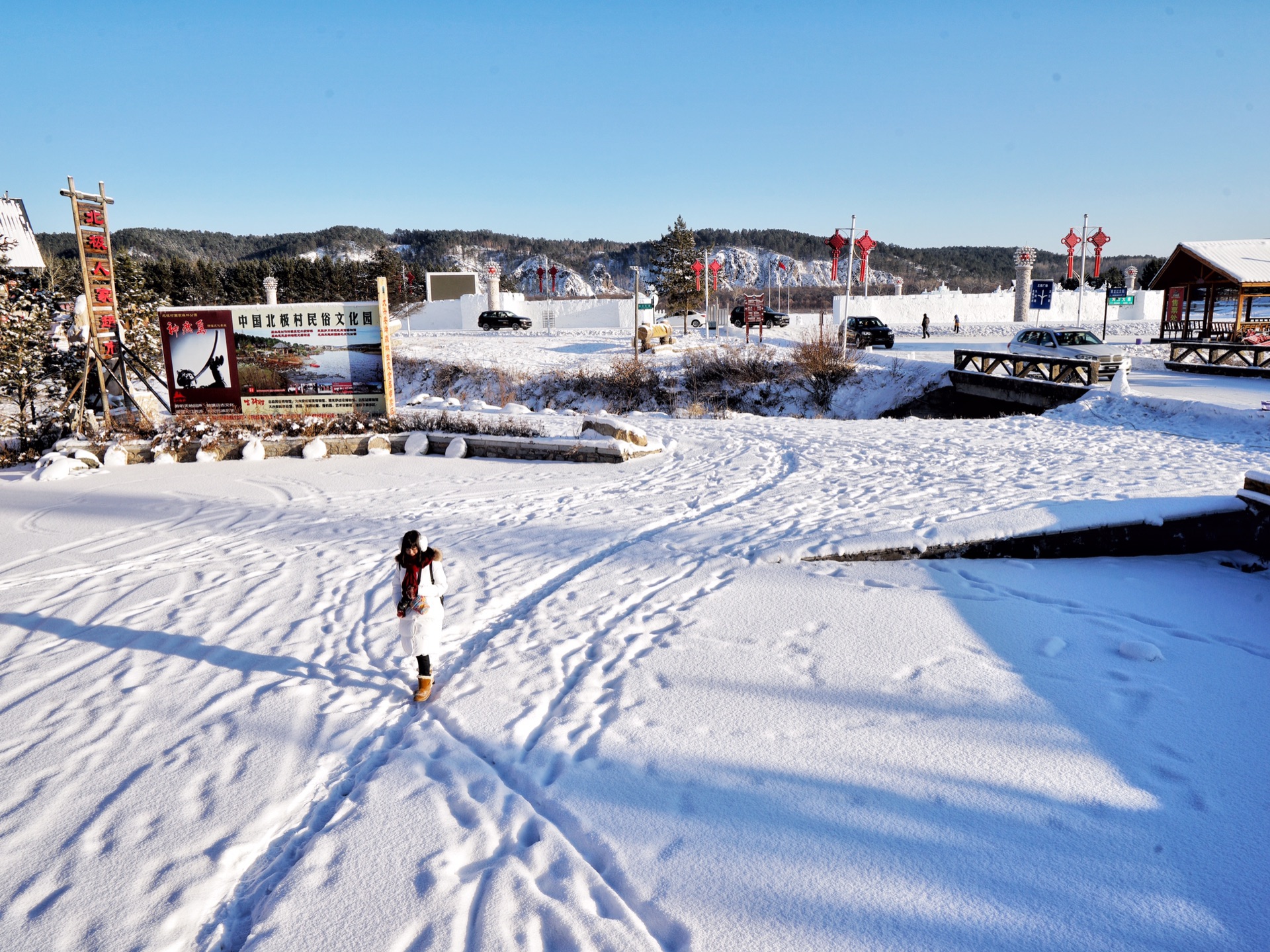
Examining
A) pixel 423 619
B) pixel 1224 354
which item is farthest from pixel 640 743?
pixel 1224 354

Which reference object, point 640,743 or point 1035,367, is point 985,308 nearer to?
point 1035,367

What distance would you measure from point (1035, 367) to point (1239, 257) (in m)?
18.1

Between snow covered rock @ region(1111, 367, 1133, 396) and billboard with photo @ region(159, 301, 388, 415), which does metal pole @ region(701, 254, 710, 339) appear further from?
billboard with photo @ region(159, 301, 388, 415)

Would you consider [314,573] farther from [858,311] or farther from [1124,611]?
[858,311]

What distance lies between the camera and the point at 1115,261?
155625 mm

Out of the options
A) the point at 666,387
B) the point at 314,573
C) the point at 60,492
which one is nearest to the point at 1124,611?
the point at 314,573

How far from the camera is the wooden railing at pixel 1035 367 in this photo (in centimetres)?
1889

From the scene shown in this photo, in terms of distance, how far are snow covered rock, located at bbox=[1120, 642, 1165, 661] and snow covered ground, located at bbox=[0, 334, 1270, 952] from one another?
2.8 inches

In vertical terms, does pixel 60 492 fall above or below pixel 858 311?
below

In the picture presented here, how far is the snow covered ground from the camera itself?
3344 millimetres

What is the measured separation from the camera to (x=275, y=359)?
15.4 m

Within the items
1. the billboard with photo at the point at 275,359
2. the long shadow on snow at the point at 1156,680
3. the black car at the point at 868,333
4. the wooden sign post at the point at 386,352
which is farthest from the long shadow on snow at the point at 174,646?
the black car at the point at 868,333

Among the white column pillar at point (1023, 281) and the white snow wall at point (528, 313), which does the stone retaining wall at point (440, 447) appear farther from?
the white snow wall at point (528, 313)

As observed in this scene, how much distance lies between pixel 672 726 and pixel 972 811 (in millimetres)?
1783
